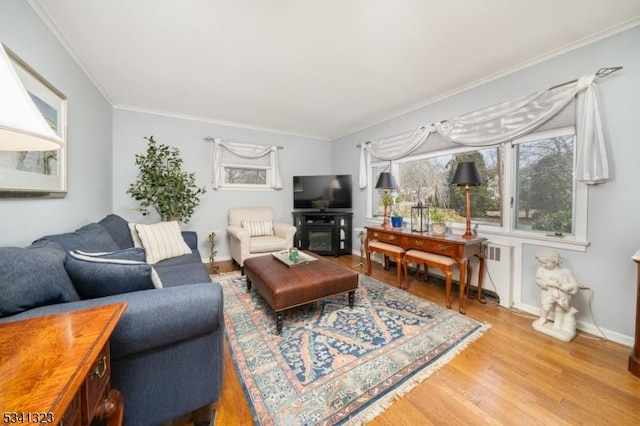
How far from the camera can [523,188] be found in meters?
2.41

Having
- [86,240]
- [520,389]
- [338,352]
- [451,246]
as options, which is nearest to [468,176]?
[451,246]

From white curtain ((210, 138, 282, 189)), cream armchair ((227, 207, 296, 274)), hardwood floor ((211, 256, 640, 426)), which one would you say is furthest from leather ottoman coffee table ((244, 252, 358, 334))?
white curtain ((210, 138, 282, 189))

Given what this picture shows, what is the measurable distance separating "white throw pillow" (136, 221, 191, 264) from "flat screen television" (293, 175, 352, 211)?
7.80ft

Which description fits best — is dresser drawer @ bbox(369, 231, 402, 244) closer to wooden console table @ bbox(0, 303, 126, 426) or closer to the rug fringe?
the rug fringe

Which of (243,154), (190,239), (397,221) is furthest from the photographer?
(243,154)

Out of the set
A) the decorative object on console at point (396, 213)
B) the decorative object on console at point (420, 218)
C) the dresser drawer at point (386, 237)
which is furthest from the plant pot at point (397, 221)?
the dresser drawer at point (386, 237)

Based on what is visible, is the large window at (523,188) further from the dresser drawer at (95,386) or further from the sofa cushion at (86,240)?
the sofa cushion at (86,240)

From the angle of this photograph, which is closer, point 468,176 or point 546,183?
point 546,183

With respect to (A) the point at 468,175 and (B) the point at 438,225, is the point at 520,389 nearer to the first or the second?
(B) the point at 438,225

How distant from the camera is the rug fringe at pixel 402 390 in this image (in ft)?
3.99

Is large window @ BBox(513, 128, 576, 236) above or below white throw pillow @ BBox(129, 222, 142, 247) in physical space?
above

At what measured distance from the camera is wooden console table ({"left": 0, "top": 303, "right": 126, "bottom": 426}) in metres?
0.45

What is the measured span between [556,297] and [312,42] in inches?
115

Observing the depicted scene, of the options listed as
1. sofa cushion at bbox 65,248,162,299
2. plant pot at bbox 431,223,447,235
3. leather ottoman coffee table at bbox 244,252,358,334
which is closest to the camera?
sofa cushion at bbox 65,248,162,299
